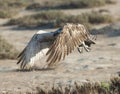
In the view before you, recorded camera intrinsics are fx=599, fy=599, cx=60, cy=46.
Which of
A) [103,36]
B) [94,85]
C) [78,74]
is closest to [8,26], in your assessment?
[103,36]

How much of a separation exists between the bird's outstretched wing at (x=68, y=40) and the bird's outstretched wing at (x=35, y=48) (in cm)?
83

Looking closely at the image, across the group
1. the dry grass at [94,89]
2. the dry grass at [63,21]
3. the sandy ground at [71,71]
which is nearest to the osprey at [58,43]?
the sandy ground at [71,71]

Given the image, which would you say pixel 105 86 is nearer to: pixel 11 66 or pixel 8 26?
pixel 11 66

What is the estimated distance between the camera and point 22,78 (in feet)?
40.4

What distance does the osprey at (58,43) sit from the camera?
9.95m

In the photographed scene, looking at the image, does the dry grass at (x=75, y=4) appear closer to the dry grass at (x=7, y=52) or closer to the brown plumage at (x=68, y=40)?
the dry grass at (x=7, y=52)

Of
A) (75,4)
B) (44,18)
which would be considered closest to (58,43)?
(44,18)

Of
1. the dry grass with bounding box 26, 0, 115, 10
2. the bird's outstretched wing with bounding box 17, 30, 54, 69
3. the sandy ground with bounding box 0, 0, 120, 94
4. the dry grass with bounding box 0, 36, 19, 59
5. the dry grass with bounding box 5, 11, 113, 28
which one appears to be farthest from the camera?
the dry grass with bounding box 26, 0, 115, 10

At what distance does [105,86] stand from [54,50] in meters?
1.41

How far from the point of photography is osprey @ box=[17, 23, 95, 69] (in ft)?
32.7

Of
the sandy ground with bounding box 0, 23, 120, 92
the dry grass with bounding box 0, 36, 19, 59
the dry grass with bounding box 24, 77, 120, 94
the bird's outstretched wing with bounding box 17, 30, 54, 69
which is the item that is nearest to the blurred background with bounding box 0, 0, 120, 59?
the dry grass with bounding box 0, 36, 19, 59

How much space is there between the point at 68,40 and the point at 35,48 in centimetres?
147

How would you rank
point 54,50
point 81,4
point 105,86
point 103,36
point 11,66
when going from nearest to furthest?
1. point 105,86
2. point 54,50
3. point 11,66
4. point 103,36
5. point 81,4

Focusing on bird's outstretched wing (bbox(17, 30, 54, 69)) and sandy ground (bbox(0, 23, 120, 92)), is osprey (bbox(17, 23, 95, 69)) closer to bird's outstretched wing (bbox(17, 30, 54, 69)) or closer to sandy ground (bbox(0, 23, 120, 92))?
bird's outstretched wing (bbox(17, 30, 54, 69))
